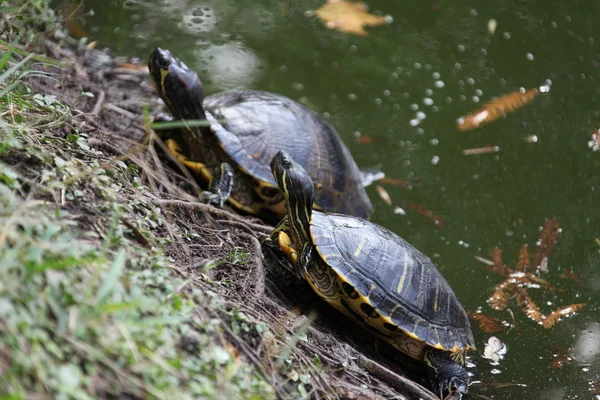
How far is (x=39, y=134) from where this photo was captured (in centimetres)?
292

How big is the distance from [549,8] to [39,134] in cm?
661

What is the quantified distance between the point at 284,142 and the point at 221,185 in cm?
63

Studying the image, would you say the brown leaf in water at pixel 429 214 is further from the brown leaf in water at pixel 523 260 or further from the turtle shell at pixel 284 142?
the brown leaf in water at pixel 523 260

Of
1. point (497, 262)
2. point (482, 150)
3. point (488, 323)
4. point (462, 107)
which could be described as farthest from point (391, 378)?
point (462, 107)

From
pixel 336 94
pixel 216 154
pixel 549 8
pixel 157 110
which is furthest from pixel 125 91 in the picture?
pixel 549 8

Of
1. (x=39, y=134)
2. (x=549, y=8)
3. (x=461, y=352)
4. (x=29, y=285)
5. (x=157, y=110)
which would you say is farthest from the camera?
(x=549, y=8)

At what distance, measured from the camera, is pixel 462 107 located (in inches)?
237

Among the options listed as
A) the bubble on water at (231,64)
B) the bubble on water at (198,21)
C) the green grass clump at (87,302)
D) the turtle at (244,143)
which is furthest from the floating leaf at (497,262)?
the bubble on water at (198,21)

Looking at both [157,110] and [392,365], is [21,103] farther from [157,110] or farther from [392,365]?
[392,365]

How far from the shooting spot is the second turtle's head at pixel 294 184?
3.55m

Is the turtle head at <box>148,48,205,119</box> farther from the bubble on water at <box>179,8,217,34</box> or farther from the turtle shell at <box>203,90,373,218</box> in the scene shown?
the bubble on water at <box>179,8,217,34</box>

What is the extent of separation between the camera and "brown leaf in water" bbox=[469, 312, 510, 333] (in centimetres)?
399

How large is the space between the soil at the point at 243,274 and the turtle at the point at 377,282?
154 millimetres

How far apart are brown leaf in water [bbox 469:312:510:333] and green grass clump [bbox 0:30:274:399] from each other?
6.96ft
